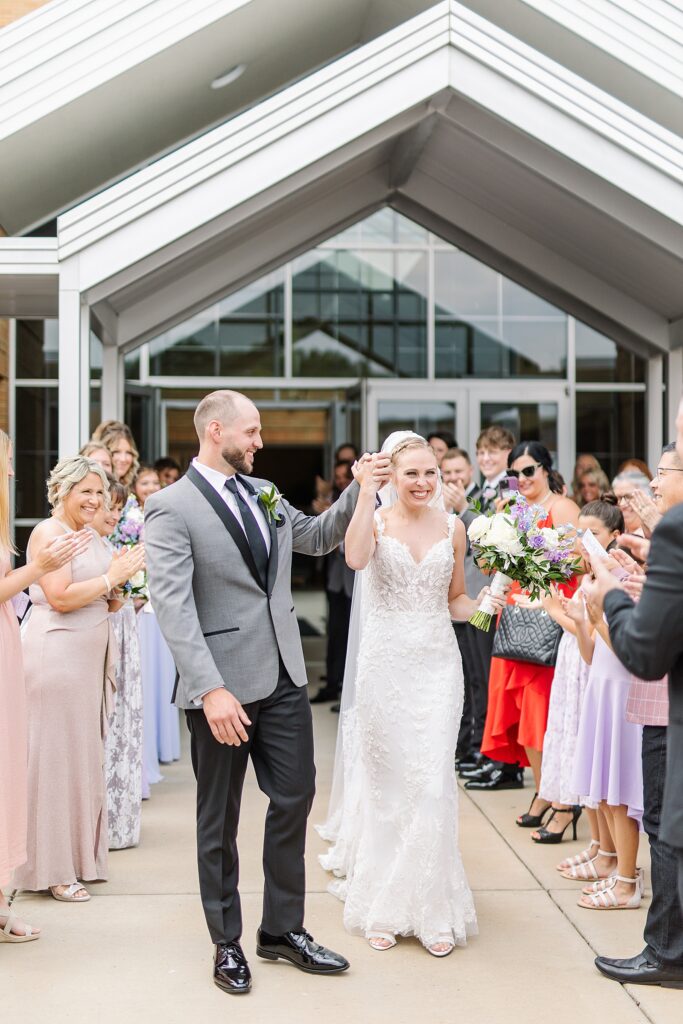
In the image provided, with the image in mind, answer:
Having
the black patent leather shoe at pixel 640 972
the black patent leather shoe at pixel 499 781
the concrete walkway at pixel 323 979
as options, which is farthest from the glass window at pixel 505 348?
the black patent leather shoe at pixel 640 972

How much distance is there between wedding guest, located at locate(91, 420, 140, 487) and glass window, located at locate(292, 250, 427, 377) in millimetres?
6925

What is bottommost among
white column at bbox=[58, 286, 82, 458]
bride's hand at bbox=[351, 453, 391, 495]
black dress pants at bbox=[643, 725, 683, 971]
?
black dress pants at bbox=[643, 725, 683, 971]

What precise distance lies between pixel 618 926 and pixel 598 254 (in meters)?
6.25

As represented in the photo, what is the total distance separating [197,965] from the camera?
4855 millimetres

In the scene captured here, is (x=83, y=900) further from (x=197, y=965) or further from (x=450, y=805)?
(x=450, y=805)

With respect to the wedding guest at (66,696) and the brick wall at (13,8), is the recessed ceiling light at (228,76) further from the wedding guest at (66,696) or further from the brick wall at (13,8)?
the wedding guest at (66,696)

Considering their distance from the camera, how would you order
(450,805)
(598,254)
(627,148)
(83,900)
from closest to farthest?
(450,805) < (83,900) < (627,148) < (598,254)

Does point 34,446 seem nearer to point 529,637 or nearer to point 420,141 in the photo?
point 420,141

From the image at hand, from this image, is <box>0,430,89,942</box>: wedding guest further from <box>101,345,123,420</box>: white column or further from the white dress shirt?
<box>101,345,123,420</box>: white column

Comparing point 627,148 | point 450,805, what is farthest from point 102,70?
point 450,805

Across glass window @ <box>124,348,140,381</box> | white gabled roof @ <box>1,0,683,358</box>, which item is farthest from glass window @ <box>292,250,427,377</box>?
white gabled roof @ <box>1,0,683,358</box>

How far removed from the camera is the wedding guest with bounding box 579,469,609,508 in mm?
9609

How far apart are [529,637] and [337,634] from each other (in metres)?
4.93

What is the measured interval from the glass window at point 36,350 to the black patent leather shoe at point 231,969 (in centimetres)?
895
